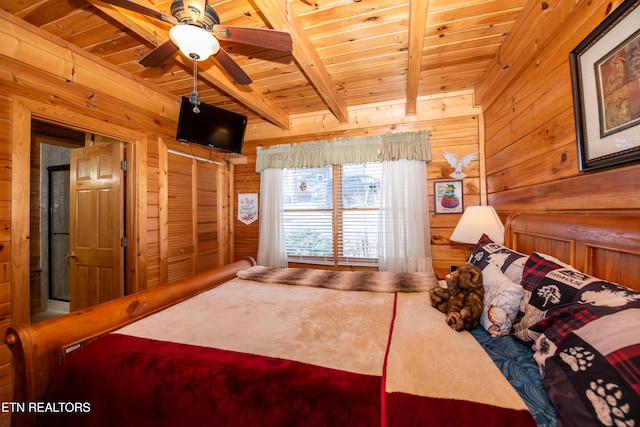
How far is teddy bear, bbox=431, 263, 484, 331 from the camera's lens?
127 cm

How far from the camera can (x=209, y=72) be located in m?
2.18

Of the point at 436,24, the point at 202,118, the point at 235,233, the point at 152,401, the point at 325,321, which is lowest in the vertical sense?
the point at 152,401

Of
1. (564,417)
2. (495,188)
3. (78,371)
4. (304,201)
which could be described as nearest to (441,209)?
(495,188)

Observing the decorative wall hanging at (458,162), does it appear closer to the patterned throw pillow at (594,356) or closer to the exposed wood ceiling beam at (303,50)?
the exposed wood ceiling beam at (303,50)

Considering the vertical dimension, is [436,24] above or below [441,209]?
above

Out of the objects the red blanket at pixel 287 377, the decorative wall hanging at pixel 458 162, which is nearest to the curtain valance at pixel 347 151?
the decorative wall hanging at pixel 458 162

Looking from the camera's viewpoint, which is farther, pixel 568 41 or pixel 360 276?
pixel 360 276

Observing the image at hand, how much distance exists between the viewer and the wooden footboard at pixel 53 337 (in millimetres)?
1054

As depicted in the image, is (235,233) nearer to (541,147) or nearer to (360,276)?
(360,276)

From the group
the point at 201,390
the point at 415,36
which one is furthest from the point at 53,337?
the point at 415,36

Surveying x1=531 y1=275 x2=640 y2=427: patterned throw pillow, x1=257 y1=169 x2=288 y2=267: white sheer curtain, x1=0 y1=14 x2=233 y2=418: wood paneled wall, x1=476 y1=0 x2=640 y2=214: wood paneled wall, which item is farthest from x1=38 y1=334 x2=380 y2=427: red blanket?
x1=257 y1=169 x2=288 y2=267: white sheer curtain

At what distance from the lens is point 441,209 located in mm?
2926

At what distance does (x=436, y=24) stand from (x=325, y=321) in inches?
85.6

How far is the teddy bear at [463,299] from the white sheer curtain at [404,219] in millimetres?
1348
